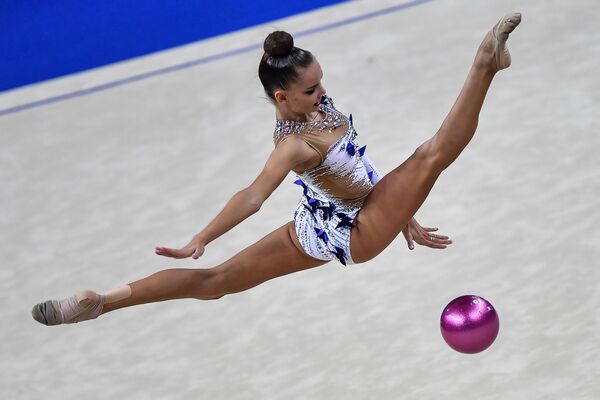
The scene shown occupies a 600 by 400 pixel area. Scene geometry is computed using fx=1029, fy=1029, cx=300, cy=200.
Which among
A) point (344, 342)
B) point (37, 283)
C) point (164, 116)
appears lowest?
point (344, 342)

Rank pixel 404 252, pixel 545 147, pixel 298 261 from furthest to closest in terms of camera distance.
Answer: pixel 545 147
pixel 404 252
pixel 298 261

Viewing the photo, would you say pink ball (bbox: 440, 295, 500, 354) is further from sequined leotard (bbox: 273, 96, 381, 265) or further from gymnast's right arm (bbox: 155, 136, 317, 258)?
gymnast's right arm (bbox: 155, 136, 317, 258)

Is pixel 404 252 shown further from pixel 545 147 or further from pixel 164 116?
pixel 164 116

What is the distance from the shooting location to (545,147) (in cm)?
483

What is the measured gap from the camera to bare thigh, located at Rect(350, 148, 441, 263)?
3.01 metres

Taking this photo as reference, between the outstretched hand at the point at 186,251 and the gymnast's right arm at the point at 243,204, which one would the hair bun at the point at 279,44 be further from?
the outstretched hand at the point at 186,251

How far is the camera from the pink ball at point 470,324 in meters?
3.18

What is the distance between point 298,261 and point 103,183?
2.29 metres

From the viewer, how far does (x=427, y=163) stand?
2.97 metres

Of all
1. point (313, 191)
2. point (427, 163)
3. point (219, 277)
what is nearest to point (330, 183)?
point (313, 191)

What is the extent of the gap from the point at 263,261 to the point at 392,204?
492 millimetres

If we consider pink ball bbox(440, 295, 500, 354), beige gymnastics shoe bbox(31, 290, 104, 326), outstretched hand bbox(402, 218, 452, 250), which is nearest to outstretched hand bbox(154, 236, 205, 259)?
beige gymnastics shoe bbox(31, 290, 104, 326)

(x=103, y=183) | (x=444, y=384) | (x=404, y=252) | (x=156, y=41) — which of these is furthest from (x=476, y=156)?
(x=156, y=41)

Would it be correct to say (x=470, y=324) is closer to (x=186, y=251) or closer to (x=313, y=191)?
(x=313, y=191)
